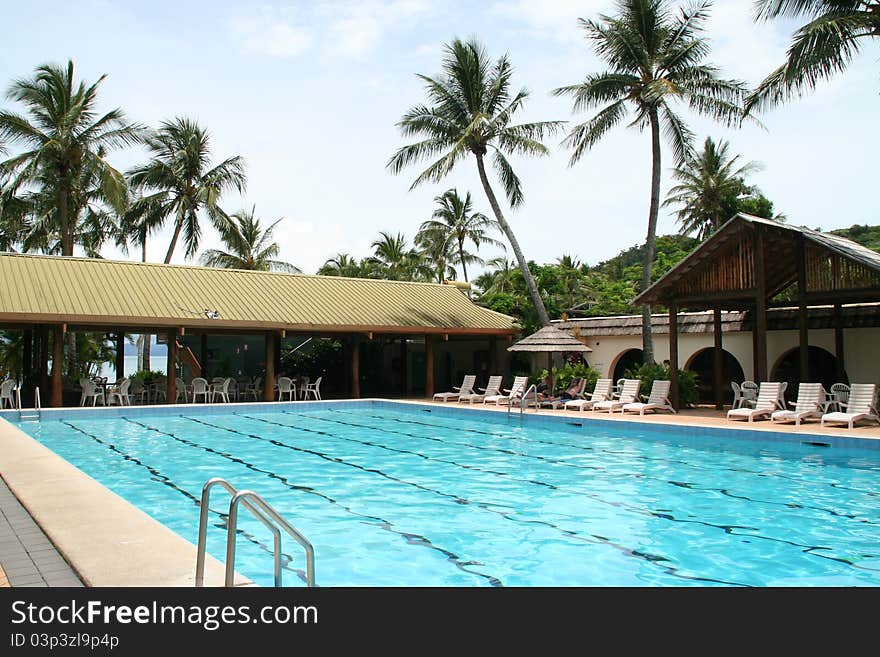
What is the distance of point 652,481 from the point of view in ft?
32.5

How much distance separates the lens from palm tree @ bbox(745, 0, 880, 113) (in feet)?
46.3

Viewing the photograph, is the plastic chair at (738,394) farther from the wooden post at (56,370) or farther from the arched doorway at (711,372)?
the wooden post at (56,370)

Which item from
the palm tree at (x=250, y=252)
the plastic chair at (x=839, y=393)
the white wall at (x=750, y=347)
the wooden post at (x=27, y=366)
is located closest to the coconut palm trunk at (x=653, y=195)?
the white wall at (x=750, y=347)

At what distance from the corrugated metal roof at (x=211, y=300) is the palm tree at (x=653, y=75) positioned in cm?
725

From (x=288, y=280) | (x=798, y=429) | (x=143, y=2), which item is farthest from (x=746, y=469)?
(x=288, y=280)

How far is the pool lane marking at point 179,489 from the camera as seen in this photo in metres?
6.15

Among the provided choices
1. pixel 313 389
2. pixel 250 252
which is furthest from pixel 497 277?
pixel 313 389

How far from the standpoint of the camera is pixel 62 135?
81.3 feet

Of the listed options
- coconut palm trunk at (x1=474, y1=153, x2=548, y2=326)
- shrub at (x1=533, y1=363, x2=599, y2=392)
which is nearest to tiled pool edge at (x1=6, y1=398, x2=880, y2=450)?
shrub at (x1=533, y1=363, x2=599, y2=392)

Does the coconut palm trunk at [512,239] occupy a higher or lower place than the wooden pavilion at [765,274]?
higher

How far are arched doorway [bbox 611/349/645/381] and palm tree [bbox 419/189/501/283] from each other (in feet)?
57.3

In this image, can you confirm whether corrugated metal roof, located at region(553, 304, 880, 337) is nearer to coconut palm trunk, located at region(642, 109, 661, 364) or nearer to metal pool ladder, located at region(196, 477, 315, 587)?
coconut palm trunk, located at region(642, 109, 661, 364)
